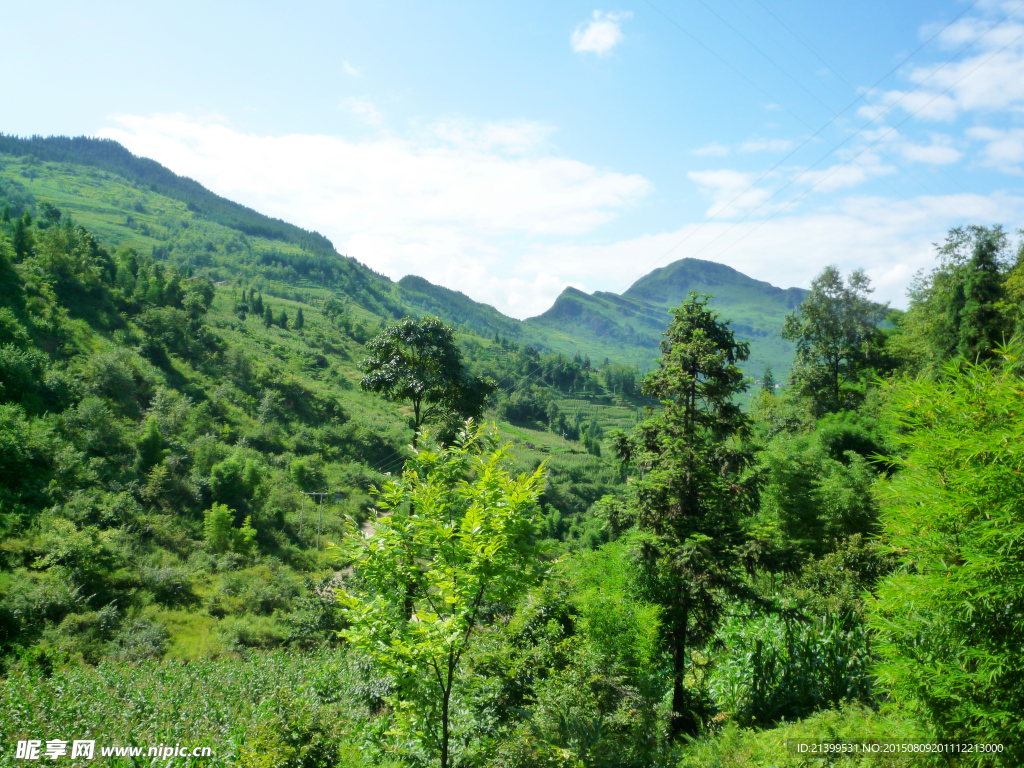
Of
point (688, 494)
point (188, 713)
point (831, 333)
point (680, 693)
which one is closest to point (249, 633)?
point (188, 713)

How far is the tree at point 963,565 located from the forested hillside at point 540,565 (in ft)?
0.09

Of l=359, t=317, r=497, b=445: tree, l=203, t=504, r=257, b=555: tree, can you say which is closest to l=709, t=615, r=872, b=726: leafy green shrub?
l=359, t=317, r=497, b=445: tree

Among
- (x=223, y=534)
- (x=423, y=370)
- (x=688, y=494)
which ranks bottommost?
(x=223, y=534)

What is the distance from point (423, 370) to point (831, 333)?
22.8 metres

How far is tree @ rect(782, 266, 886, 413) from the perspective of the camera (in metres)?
25.9

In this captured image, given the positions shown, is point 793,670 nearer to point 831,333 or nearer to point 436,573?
point 436,573

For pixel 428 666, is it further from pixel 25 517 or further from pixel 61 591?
pixel 25 517

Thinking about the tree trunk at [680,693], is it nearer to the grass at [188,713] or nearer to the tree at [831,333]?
the grass at [188,713]

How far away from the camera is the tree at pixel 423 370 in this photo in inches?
587

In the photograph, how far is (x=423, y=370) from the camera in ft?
49.8

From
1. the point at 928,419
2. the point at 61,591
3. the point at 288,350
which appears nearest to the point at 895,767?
the point at 928,419

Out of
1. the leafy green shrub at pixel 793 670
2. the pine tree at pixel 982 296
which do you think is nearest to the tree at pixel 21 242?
the leafy green shrub at pixel 793 670

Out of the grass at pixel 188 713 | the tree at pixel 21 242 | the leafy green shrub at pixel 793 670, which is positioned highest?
the tree at pixel 21 242

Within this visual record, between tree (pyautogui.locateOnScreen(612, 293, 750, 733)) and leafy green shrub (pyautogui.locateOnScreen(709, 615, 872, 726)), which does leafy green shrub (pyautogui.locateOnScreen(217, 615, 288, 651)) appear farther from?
leafy green shrub (pyautogui.locateOnScreen(709, 615, 872, 726))
